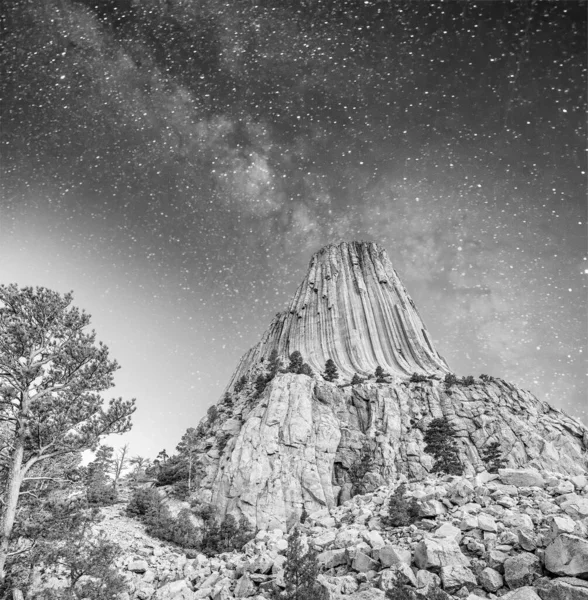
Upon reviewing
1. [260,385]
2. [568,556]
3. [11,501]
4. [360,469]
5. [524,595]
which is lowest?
[524,595]

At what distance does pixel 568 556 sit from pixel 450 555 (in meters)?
3.17

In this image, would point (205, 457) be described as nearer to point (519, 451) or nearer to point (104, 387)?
point (104, 387)

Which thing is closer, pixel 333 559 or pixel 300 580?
pixel 300 580

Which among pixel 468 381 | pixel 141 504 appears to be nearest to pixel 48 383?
pixel 141 504

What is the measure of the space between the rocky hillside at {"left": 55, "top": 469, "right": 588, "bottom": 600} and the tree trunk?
515cm

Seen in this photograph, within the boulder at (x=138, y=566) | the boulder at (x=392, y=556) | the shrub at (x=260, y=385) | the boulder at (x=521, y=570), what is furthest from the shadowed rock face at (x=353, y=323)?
the boulder at (x=521, y=570)

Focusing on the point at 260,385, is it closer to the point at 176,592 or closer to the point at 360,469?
the point at 360,469

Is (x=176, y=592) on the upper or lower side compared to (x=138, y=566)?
lower

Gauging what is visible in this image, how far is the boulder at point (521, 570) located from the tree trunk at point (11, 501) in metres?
14.5

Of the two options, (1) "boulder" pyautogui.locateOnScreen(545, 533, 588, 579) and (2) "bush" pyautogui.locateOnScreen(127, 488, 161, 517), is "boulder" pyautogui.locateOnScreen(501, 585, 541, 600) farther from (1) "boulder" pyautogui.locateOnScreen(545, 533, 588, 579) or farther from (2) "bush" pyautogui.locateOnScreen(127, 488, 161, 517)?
(2) "bush" pyautogui.locateOnScreen(127, 488, 161, 517)

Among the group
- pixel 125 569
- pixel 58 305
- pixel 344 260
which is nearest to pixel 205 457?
pixel 125 569

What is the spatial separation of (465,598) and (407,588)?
144 cm

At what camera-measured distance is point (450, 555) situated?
10727mm

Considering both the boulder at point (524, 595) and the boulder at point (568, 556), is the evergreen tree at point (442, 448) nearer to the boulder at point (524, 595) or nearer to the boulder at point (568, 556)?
the boulder at point (568, 556)
